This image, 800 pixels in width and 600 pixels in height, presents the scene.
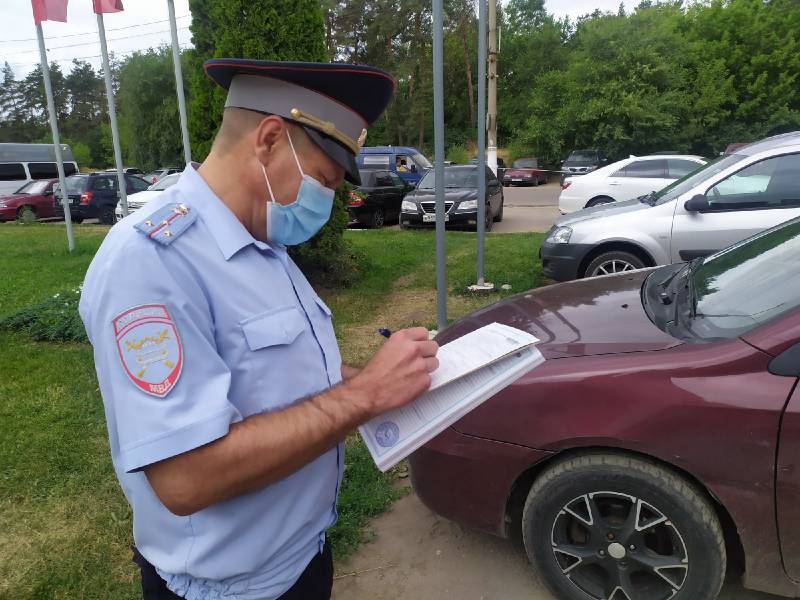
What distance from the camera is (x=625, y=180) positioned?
10.8m

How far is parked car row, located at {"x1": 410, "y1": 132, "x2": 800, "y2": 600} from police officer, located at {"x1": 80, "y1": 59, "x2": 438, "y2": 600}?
3.52 feet

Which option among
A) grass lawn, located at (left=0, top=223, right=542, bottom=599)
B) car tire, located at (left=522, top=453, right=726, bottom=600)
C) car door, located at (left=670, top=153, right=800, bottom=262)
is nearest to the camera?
car tire, located at (left=522, top=453, right=726, bottom=600)

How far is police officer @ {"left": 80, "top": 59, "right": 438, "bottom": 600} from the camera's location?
92cm

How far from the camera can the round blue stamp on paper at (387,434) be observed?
1.20 meters

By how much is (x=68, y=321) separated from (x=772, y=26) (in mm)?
31190

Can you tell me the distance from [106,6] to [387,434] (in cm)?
990

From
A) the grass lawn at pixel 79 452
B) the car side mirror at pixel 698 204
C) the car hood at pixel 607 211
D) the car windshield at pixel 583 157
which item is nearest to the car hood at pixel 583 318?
the grass lawn at pixel 79 452

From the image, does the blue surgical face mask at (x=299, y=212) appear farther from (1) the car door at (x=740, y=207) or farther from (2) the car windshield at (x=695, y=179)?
(2) the car windshield at (x=695, y=179)

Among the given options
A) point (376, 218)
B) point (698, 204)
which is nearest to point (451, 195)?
point (376, 218)

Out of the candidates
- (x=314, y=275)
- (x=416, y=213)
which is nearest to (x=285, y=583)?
(x=314, y=275)

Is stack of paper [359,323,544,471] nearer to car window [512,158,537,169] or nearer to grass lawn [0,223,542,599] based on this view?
grass lawn [0,223,542,599]

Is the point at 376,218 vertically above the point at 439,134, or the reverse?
the point at 439,134

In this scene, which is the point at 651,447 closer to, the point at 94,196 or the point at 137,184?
the point at 94,196

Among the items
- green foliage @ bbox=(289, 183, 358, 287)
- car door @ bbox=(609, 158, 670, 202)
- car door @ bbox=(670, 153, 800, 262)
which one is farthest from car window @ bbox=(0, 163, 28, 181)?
car door @ bbox=(670, 153, 800, 262)
